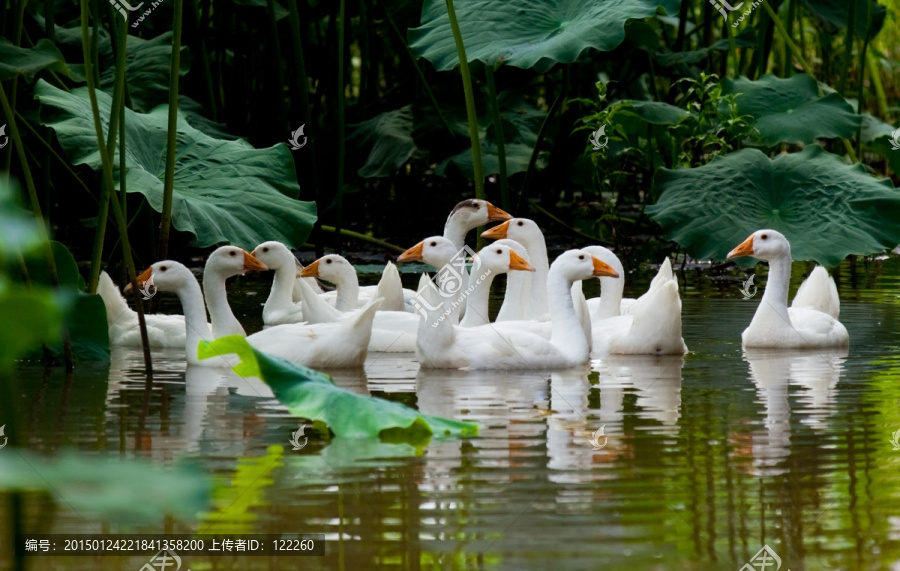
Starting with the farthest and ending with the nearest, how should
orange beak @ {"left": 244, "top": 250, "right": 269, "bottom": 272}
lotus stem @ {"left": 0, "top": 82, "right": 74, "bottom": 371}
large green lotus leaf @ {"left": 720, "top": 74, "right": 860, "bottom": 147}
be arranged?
large green lotus leaf @ {"left": 720, "top": 74, "right": 860, "bottom": 147} → orange beak @ {"left": 244, "top": 250, "right": 269, "bottom": 272} → lotus stem @ {"left": 0, "top": 82, "right": 74, "bottom": 371}

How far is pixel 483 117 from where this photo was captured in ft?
38.6

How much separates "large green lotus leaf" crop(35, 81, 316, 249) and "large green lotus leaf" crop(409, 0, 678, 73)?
1.51 metres

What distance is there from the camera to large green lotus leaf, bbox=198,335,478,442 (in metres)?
4.18

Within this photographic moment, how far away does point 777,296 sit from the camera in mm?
7223

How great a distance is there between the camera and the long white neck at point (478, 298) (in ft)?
24.1

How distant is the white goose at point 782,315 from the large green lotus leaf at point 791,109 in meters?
2.18

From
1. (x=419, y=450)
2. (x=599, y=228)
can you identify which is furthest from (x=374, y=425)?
(x=599, y=228)

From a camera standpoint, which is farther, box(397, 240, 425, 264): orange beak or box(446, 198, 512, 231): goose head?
box(446, 198, 512, 231): goose head

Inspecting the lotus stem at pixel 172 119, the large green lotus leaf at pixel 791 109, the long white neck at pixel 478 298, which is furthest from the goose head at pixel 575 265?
the large green lotus leaf at pixel 791 109

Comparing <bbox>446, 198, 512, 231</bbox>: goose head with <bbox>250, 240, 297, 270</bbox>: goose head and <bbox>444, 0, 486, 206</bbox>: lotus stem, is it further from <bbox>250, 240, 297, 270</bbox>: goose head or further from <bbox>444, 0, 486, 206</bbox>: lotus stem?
<bbox>250, 240, 297, 270</bbox>: goose head

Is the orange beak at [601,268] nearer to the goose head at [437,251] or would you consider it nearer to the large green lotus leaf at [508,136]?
the goose head at [437,251]

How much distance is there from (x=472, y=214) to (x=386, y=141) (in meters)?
3.39

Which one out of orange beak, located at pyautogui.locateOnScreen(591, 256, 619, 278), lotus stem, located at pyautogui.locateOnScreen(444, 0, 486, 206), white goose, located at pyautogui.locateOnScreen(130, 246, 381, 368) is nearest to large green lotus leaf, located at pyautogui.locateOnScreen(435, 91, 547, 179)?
lotus stem, located at pyautogui.locateOnScreen(444, 0, 486, 206)

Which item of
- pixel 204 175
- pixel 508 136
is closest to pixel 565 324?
pixel 204 175
